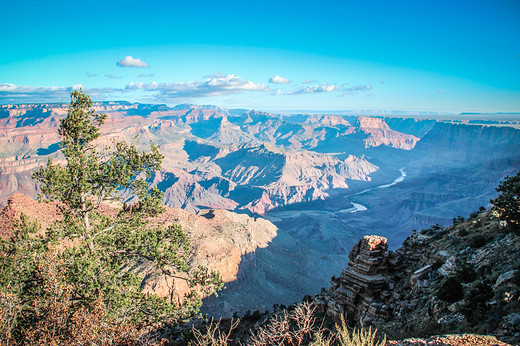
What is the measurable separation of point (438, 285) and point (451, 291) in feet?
5.62

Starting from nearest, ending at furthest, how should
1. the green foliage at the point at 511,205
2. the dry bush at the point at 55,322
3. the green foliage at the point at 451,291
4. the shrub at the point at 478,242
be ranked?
the dry bush at the point at 55,322 → the green foliage at the point at 451,291 → the green foliage at the point at 511,205 → the shrub at the point at 478,242

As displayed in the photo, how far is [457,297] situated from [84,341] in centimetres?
1360

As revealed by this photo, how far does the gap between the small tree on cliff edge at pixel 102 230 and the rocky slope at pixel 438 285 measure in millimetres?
8190

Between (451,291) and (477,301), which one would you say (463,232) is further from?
(477,301)

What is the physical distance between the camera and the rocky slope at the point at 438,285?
10000 mm

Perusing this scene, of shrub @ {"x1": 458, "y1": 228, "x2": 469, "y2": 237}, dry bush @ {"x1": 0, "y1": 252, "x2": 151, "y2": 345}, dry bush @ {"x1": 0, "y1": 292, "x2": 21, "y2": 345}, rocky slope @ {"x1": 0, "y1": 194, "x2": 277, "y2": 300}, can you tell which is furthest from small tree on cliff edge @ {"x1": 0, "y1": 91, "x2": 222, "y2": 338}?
rocky slope @ {"x1": 0, "y1": 194, "x2": 277, "y2": 300}

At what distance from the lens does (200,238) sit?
46062 mm

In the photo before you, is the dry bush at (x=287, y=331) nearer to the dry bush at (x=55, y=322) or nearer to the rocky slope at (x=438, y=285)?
the rocky slope at (x=438, y=285)

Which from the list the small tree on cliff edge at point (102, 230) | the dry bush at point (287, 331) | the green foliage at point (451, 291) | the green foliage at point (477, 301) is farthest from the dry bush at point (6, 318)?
the green foliage at point (451, 291)

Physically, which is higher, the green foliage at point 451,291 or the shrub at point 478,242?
the shrub at point 478,242

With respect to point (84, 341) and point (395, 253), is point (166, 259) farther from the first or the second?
point (395, 253)

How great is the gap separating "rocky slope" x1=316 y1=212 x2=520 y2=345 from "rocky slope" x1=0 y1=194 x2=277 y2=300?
20.6 m

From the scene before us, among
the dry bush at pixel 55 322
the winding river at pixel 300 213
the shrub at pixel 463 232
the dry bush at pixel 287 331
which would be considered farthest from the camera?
the winding river at pixel 300 213

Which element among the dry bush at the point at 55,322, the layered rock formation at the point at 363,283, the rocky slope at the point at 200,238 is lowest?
the rocky slope at the point at 200,238
